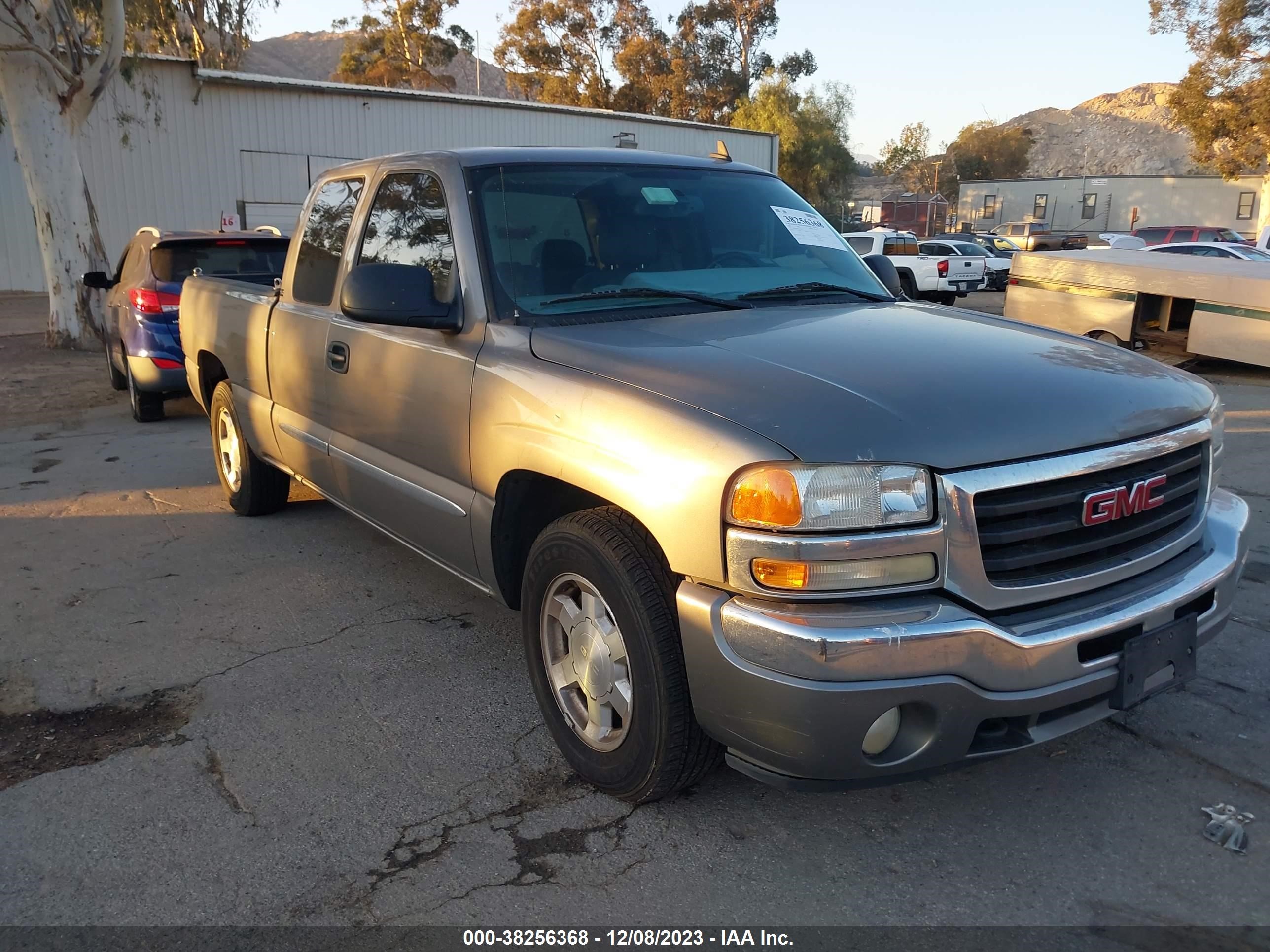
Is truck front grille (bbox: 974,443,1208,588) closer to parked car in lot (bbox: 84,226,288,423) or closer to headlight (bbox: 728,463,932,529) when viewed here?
headlight (bbox: 728,463,932,529)

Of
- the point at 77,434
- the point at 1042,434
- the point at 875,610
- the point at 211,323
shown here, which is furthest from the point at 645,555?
the point at 77,434

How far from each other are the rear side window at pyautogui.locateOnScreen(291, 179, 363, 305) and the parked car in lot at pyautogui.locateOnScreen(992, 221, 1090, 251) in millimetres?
25504

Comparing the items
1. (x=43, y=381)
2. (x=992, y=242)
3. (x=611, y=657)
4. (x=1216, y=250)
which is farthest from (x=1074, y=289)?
(x=992, y=242)

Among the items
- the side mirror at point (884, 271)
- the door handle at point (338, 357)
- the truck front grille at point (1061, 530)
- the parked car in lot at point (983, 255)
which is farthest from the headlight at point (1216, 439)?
the parked car in lot at point (983, 255)

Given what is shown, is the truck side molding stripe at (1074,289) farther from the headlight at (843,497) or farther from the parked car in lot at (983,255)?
the headlight at (843,497)

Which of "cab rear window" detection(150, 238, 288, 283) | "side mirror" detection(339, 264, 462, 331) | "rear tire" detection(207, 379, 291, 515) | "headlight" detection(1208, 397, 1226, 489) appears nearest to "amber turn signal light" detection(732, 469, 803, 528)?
"side mirror" detection(339, 264, 462, 331)

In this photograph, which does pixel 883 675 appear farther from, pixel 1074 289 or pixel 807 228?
pixel 1074 289

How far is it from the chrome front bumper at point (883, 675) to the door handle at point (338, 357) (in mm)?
2296

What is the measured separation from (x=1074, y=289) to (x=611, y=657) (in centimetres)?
1023

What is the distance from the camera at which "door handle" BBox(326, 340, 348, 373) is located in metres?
4.21

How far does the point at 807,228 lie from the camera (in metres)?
4.20

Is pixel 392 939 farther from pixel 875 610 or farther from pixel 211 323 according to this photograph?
pixel 211 323

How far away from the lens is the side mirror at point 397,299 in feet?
11.0

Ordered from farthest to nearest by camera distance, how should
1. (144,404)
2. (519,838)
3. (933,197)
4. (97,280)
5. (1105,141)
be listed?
(1105,141) → (933,197) → (97,280) → (144,404) → (519,838)
